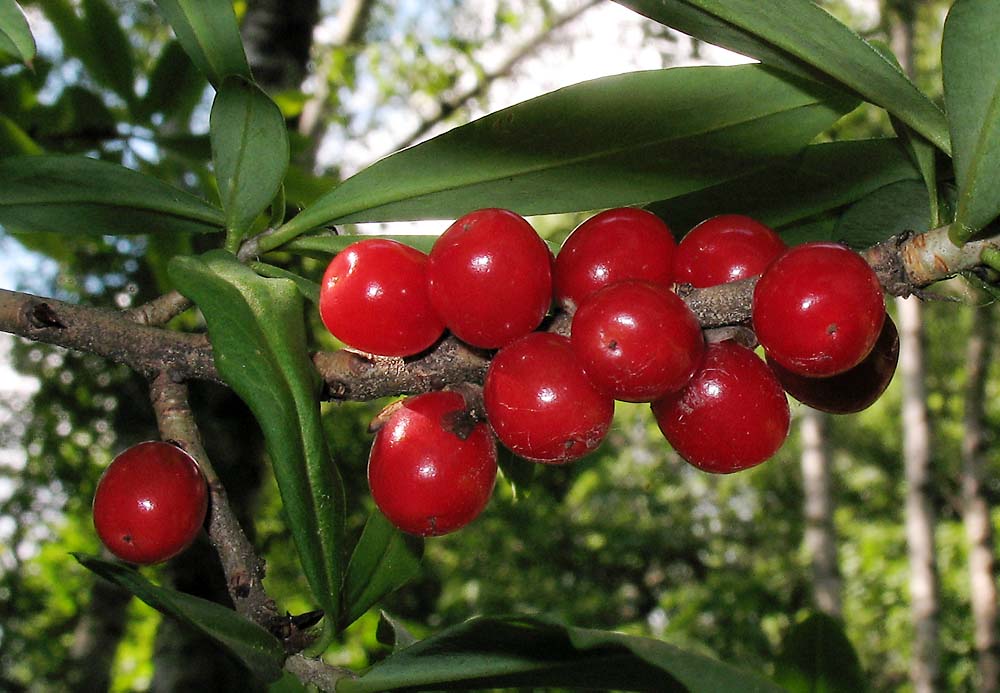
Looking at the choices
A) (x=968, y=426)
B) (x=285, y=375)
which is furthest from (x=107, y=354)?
(x=968, y=426)

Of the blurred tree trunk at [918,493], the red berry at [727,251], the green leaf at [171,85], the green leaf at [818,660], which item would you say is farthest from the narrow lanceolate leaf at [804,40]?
the blurred tree trunk at [918,493]

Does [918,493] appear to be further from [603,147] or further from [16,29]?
→ [16,29]

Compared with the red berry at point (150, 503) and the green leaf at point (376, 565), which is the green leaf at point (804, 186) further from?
the red berry at point (150, 503)

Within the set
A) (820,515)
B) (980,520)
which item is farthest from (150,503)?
(820,515)

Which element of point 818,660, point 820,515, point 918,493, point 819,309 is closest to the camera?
point 819,309

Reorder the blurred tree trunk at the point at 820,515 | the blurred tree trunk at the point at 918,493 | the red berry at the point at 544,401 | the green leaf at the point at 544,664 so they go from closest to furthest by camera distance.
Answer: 1. the green leaf at the point at 544,664
2. the red berry at the point at 544,401
3. the blurred tree trunk at the point at 918,493
4. the blurred tree trunk at the point at 820,515

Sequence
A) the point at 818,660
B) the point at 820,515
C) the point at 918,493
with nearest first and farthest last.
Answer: the point at 818,660 → the point at 918,493 → the point at 820,515
